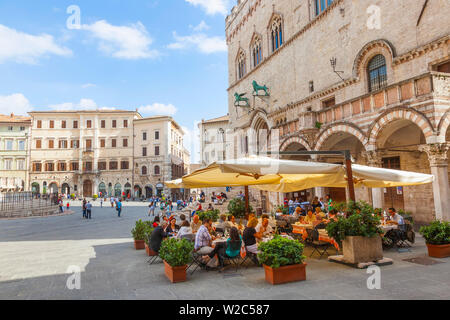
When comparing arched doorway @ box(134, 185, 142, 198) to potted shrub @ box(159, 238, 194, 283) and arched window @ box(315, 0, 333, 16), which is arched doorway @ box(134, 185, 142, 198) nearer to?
arched window @ box(315, 0, 333, 16)

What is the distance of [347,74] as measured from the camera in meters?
16.4

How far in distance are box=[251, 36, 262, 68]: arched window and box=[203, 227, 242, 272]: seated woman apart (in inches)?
870

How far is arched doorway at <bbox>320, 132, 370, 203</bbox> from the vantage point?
15117 mm

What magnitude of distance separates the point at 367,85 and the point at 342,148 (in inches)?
140

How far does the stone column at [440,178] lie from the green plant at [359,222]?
14.8 feet

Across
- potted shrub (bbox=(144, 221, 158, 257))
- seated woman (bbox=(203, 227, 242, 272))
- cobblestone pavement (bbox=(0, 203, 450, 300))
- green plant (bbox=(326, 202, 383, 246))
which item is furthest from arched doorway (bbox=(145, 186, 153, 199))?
green plant (bbox=(326, 202, 383, 246))

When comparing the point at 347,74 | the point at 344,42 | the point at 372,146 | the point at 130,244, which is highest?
the point at 344,42

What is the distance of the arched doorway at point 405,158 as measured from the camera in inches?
493

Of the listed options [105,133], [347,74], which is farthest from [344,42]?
[105,133]

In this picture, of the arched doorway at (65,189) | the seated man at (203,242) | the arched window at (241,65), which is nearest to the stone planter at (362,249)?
the seated man at (203,242)

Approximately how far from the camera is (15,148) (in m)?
52.0
